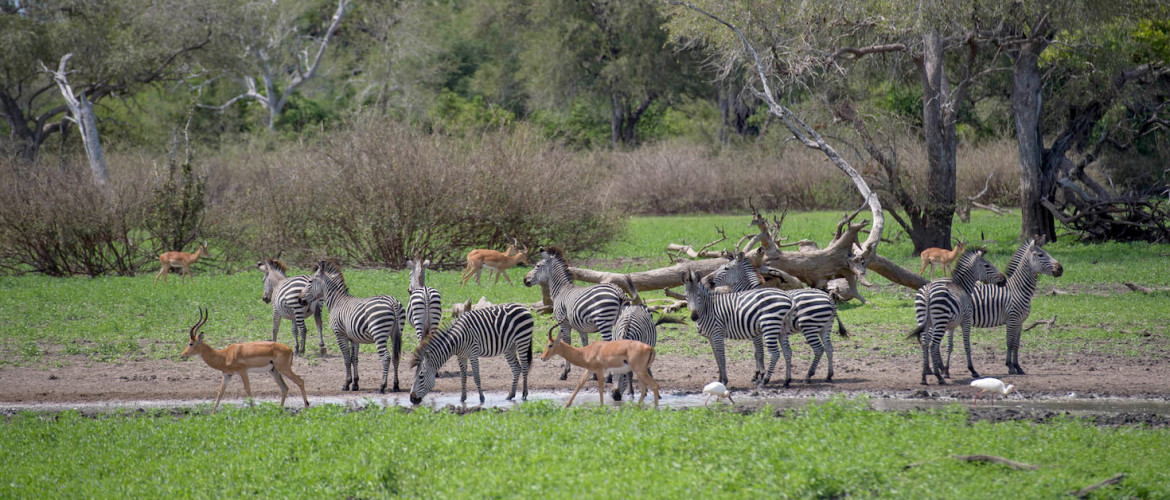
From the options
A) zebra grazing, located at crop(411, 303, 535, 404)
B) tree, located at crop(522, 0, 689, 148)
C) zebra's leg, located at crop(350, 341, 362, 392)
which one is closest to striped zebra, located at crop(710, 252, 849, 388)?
zebra grazing, located at crop(411, 303, 535, 404)

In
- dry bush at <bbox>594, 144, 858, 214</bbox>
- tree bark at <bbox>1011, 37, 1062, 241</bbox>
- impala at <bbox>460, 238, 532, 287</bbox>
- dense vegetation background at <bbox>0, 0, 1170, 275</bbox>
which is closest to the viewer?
impala at <bbox>460, 238, 532, 287</bbox>

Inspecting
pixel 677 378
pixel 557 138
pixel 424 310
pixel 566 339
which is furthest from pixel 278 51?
pixel 677 378

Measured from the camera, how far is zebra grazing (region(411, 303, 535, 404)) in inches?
403

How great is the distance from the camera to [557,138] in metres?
34.3

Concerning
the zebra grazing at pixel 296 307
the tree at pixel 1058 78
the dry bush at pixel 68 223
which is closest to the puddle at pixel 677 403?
the zebra grazing at pixel 296 307

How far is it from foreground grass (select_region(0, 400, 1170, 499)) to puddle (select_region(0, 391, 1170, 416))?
0.99 metres

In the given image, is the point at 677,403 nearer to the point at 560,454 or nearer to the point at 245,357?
the point at 560,454

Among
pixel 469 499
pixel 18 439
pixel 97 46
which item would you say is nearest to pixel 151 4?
pixel 97 46

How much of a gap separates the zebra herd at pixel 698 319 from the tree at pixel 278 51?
39298mm

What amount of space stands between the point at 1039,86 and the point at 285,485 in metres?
22.3

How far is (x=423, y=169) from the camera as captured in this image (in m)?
22.5

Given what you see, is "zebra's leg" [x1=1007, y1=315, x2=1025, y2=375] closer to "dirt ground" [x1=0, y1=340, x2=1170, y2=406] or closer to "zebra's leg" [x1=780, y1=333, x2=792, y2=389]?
"dirt ground" [x1=0, y1=340, x2=1170, y2=406]

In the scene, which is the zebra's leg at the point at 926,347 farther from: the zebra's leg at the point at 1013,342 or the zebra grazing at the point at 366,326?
the zebra grazing at the point at 366,326

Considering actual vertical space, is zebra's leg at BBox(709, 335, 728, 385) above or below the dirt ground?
above
